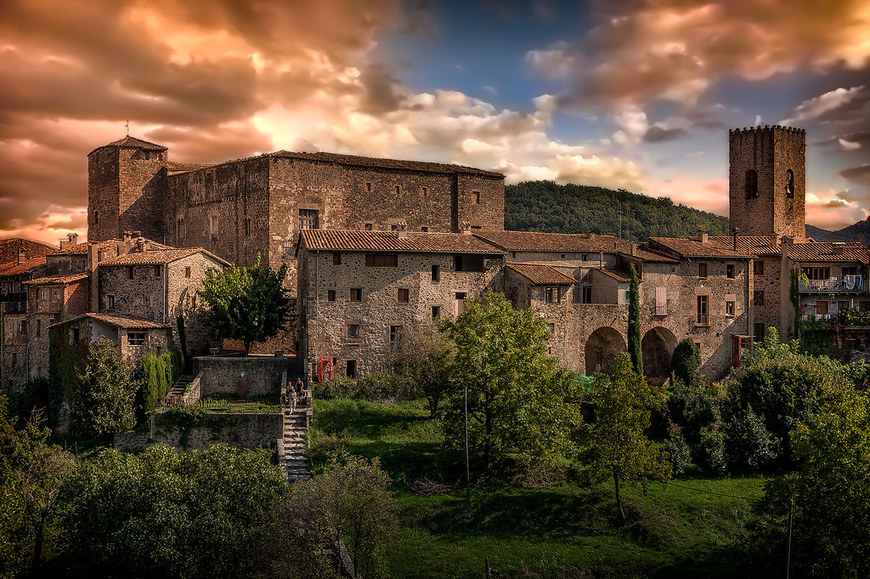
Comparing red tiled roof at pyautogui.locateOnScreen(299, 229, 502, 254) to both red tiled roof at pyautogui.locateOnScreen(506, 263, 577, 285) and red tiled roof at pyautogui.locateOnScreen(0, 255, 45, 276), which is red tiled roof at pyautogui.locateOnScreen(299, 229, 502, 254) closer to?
red tiled roof at pyautogui.locateOnScreen(506, 263, 577, 285)

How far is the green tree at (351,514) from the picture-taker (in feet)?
75.3

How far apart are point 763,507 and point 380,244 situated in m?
24.0

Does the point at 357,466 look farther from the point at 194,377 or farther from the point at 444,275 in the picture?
the point at 444,275

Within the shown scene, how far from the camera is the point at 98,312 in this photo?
141ft

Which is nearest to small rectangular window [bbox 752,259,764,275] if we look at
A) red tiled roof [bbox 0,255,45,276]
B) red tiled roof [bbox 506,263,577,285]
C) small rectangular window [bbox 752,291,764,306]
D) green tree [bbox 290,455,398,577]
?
small rectangular window [bbox 752,291,764,306]

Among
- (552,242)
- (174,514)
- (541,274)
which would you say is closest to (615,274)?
(552,242)

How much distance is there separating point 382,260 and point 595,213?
169 ft

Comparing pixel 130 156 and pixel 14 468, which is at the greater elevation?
pixel 130 156

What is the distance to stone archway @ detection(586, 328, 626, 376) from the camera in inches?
1841

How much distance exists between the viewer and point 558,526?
2873 centimetres

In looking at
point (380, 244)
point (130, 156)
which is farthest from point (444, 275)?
point (130, 156)

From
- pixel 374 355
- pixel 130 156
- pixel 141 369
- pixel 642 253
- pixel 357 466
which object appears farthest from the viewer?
pixel 130 156

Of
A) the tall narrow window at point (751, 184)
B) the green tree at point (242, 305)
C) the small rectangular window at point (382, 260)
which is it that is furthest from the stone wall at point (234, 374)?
the tall narrow window at point (751, 184)

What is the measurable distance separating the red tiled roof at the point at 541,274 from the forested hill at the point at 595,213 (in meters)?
37.1
